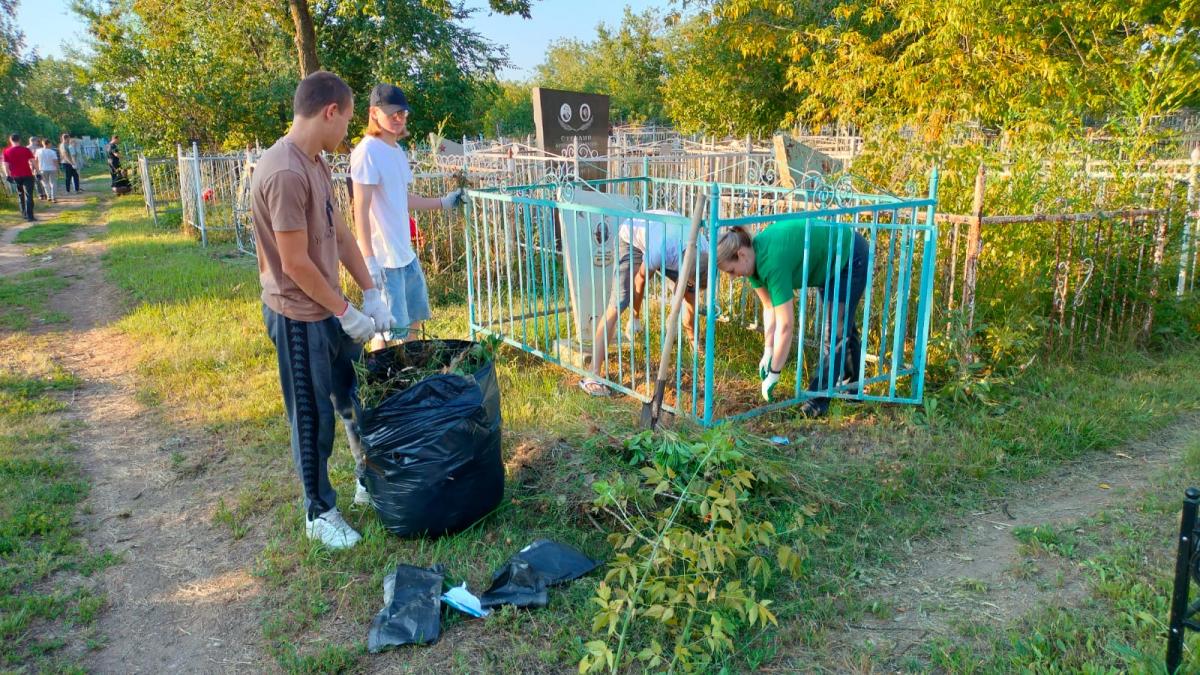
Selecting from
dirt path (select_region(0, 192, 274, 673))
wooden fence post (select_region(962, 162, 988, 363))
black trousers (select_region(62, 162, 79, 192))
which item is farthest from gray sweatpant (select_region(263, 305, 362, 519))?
black trousers (select_region(62, 162, 79, 192))

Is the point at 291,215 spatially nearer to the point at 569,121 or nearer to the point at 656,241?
the point at 656,241

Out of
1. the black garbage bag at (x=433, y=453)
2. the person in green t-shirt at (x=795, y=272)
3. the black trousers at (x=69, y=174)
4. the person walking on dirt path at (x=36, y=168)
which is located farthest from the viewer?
the black trousers at (x=69, y=174)

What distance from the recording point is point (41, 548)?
331cm

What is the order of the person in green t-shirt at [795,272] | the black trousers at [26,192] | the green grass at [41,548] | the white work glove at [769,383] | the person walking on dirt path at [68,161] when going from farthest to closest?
the person walking on dirt path at [68,161] → the black trousers at [26,192] → the white work glove at [769,383] → the person in green t-shirt at [795,272] → the green grass at [41,548]

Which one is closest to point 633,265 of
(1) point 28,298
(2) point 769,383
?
(2) point 769,383

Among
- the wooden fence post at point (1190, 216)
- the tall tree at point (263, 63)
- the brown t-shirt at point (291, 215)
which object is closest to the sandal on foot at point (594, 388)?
the brown t-shirt at point (291, 215)

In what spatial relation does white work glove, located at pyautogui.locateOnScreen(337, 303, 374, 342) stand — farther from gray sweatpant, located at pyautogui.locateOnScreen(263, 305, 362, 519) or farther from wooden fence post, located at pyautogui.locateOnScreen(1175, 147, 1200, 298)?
wooden fence post, located at pyautogui.locateOnScreen(1175, 147, 1200, 298)

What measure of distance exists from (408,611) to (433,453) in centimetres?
60

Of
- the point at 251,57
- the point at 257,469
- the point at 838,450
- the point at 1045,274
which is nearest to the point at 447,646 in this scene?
the point at 257,469

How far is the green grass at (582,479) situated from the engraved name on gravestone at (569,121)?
5465mm

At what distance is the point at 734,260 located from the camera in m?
4.00

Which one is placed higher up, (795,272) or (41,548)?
(795,272)

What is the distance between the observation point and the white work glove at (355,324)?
3.10 metres

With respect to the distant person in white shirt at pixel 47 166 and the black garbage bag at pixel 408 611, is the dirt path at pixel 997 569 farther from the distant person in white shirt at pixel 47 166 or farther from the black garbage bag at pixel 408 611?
the distant person in white shirt at pixel 47 166
